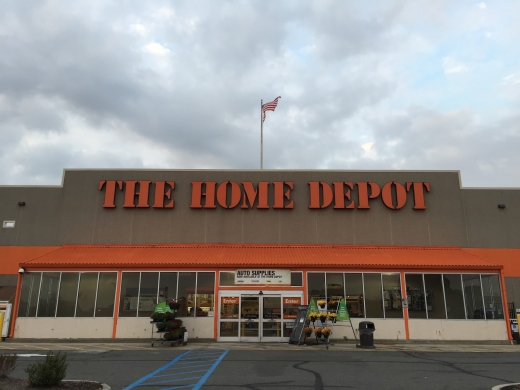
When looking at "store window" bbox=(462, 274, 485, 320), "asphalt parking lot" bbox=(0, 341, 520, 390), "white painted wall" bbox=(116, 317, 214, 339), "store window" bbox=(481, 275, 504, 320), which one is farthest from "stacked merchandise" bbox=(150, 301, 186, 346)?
"store window" bbox=(481, 275, 504, 320)

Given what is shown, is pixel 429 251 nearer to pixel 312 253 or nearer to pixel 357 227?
pixel 357 227

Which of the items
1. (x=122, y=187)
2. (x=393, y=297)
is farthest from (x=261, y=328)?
(x=122, y=187)

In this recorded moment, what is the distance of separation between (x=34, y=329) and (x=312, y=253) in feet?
51.4

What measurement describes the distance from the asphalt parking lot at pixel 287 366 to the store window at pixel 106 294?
2.77m

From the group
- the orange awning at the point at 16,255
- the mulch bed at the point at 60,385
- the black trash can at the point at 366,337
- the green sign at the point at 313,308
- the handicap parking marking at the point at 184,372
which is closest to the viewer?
the mulch bed at the point at 60,385

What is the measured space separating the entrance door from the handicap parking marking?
5.61m

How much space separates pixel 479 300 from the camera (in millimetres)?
22375

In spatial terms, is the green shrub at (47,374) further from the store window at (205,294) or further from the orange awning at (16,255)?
the orange awning at (16,255)

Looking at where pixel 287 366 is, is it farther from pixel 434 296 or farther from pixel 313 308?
pixel 434 296

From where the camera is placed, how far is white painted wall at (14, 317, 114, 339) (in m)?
21.9

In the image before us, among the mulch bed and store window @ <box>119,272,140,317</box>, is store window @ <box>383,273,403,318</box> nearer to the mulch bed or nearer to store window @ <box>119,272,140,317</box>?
store window @ <box>119,272,140,317</box>

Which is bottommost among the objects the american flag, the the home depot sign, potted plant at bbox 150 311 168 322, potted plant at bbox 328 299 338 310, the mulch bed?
the mulch bed

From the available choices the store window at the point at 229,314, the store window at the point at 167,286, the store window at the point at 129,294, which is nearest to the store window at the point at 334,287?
the store window at the point at 229,314

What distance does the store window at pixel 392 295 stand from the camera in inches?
879
